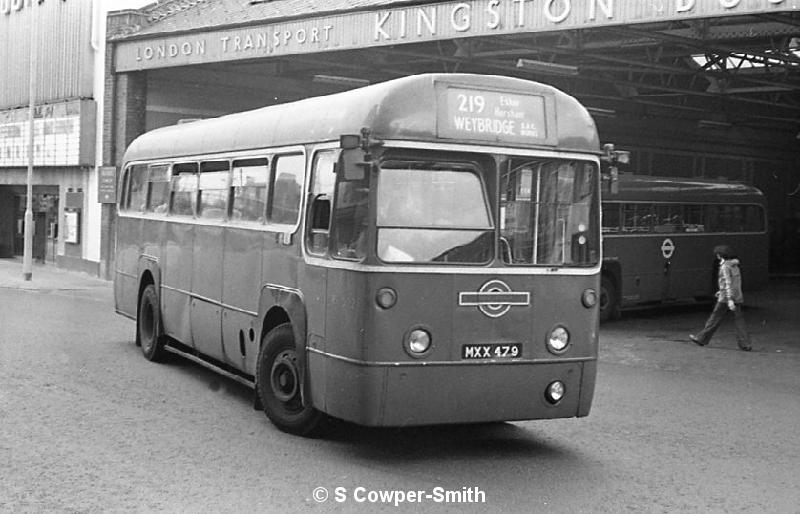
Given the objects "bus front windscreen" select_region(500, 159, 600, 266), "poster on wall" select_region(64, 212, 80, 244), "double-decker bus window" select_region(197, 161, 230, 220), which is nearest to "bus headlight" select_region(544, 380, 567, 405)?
"bus front windscreen" select_region(500, 159, 600, 266)

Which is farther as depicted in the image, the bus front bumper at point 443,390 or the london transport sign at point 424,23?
the london transport sign at point 424,23

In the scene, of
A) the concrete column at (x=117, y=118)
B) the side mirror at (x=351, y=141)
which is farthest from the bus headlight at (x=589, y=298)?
the concrete column at (x=117, y=118)

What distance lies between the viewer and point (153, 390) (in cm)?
1127

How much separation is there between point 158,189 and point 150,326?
67.7 inches

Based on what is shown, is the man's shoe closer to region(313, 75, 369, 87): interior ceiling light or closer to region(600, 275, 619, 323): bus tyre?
region(600, 275, 619, 323): bus tyre

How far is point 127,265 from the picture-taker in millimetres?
14680

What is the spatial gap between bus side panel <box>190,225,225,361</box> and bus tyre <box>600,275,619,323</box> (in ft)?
36.5

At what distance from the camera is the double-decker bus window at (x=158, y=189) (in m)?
13.0

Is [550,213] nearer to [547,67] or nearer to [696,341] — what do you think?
[696,341]

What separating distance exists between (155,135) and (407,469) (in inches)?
291

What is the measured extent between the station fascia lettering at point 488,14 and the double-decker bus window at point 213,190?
7.06 meters

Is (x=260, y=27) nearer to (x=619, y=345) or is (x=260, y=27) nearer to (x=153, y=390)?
(x=619, y=345)

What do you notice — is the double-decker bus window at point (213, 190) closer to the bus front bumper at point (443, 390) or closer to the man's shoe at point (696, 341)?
the bus front bumper at point (443, 390)

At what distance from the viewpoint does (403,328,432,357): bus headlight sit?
7934 mm
